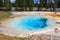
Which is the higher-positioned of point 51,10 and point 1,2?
point 1,2

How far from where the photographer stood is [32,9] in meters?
15.3

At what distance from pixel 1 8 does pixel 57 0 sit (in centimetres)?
595

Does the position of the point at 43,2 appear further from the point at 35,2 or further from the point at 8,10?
the point at 8,10

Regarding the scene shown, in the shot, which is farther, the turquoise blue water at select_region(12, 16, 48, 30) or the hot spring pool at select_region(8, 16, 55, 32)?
the turquoise blue water at select_region(12, 16, 48, 30)

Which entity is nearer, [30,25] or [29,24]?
[30,25]

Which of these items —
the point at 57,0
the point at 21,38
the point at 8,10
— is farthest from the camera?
the point at 57,0

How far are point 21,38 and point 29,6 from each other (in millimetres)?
9307

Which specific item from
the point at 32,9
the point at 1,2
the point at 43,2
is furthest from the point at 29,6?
the point at 1,2

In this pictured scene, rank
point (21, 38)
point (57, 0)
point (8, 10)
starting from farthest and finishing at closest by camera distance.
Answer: point (57, 0) < point (8, 10) < point (21, 38)

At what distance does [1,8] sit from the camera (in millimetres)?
15094

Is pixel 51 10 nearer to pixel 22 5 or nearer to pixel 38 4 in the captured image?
pixel 38 4

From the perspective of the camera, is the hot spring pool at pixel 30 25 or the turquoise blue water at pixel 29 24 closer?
the hot spring pool at pixel 30 25

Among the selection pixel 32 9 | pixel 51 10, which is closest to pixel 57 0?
pixel 51 10

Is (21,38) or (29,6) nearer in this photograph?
(21,38)
